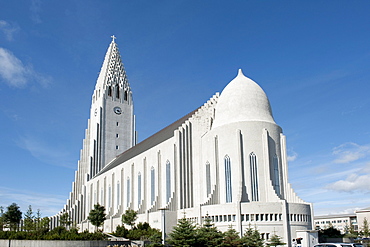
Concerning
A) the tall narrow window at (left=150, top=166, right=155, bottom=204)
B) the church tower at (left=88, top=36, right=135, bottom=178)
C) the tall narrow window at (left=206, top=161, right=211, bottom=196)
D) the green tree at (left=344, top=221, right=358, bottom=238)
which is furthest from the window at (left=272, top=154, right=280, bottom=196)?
the church tower at (left=88, top=36, right=135, bottom=178)

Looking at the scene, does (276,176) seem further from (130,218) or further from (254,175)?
(130,218)

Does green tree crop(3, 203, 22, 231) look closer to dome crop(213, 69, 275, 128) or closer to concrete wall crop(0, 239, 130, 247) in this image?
concrete wall crop(0, 239, 130, 247)

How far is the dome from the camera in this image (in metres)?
47.6

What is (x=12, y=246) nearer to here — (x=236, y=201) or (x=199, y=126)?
(x=236, y=201)

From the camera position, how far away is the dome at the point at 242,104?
47594 millimetres

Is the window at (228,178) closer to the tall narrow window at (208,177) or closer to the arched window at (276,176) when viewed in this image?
the tall narrow window at (208,177)

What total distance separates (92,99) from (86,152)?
44.1ft

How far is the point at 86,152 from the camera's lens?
84812 mm

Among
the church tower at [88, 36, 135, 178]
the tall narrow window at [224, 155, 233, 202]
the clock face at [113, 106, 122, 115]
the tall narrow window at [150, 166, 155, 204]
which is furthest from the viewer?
the clock face at [113, 106, 122, 115]

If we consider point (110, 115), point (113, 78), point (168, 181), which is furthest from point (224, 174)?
point (113, 78)

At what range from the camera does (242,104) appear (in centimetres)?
4816

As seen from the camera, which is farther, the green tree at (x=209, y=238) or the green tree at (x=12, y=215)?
the green tree at (x=12, y=215)

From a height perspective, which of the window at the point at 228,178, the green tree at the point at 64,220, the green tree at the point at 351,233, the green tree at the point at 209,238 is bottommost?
the green tree at the point at 351,233

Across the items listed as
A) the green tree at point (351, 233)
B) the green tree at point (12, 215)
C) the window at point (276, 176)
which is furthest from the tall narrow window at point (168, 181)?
the green tree at point (12, 215)
